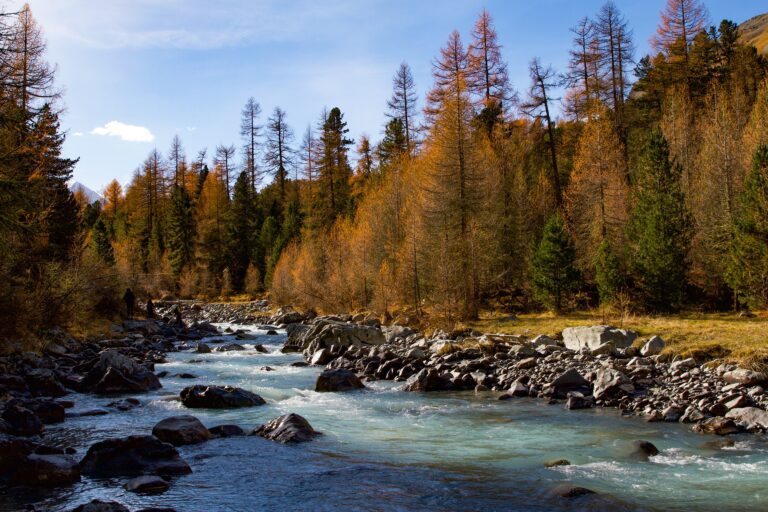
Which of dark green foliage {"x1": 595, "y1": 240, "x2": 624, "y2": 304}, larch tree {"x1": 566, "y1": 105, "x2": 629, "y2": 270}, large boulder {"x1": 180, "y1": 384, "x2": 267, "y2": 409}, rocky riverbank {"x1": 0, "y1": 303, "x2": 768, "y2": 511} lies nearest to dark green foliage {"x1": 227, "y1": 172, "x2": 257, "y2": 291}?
rocky riverbank {"x1": 0, "y1": 303, "x2": 768, "y2": 511}

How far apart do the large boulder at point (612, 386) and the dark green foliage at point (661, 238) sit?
11525 millimetres

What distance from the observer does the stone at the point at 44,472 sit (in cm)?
717

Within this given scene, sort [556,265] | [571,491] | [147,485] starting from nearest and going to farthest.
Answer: [571,491] → [147,485] → [556,265]

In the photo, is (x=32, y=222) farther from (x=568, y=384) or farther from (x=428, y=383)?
(x=568, y=384)

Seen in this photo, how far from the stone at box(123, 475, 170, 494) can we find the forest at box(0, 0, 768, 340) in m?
6.75

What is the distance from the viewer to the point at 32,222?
46.9ft

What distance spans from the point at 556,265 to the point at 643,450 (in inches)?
678

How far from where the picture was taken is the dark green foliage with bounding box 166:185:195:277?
63.3m

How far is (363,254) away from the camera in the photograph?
3303 cm

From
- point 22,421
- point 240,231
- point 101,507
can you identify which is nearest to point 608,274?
point 22,421

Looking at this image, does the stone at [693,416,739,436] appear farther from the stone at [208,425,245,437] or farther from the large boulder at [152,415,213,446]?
the large boulder at [152,415,213,446]

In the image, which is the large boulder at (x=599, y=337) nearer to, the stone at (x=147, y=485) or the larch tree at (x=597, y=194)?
the larch tree at (x=597, y=194)

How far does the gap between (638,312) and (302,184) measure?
47.6 metres

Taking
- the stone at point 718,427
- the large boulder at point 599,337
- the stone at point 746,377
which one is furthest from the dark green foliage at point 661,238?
the stone at point 718,427
